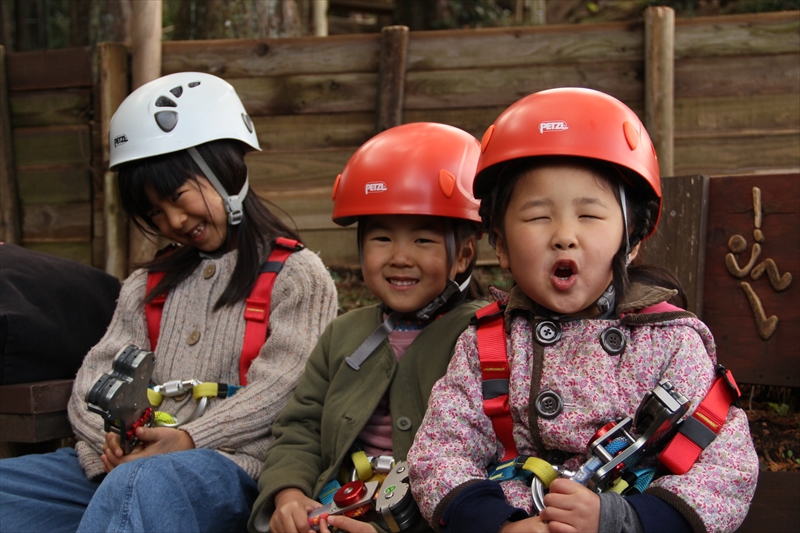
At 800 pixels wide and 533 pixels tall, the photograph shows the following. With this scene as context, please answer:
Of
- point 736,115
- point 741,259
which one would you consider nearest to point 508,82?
point 736,115

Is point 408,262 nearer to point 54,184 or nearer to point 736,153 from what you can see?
point 736,153

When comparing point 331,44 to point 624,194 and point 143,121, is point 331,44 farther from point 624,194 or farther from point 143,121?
point 624,194

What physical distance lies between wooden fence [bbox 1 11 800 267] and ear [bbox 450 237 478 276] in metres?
3.01

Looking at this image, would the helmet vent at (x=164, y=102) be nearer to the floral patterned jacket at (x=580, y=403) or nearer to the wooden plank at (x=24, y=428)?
the wooden plank at (x=24, y=428)

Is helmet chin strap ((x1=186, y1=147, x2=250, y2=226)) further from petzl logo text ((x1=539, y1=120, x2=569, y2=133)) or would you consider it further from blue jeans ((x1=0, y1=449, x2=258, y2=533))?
petzl logo text ((x1=539, y1=120, x2=569, y2=133))

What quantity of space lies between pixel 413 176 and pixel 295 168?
3896 mm

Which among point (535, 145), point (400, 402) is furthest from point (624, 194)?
point (400, 402)

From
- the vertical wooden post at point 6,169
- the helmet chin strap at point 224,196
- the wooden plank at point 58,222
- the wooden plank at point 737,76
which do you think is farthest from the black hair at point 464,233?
the vertical wooden post at point 6,169

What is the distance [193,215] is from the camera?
128 inches


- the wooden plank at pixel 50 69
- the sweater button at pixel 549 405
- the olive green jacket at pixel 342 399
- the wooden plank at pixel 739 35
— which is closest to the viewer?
the sweater button at pixel 549 405

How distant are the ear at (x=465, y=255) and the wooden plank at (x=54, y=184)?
4.86 meters

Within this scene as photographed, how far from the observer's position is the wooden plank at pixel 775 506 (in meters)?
2.46

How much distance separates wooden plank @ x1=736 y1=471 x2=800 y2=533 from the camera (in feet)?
8.05

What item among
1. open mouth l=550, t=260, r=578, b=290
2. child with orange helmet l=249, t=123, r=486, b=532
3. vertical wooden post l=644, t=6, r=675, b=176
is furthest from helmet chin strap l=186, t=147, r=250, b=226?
vertical wooden post l=644, t=6, r=675, b=176
